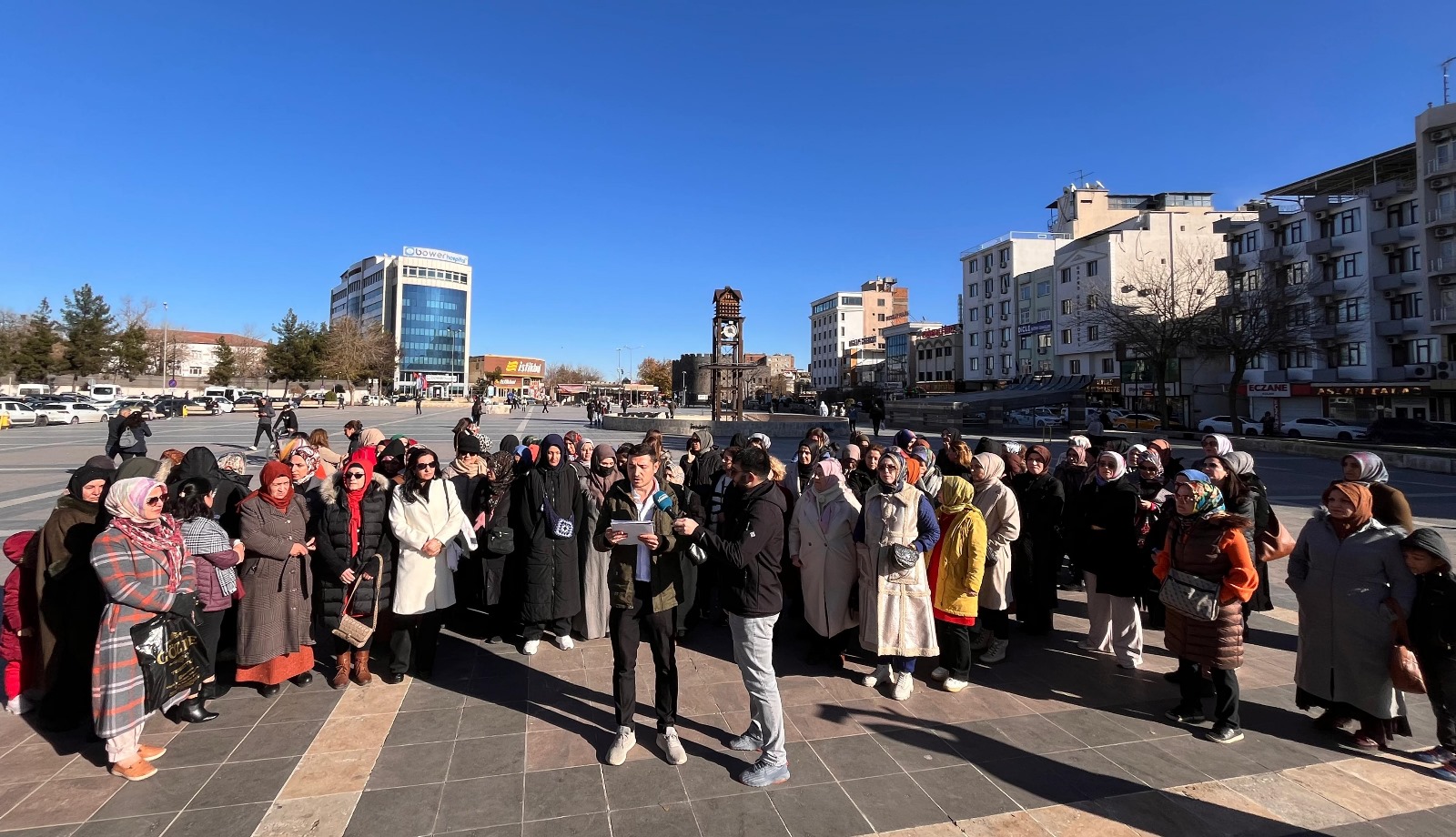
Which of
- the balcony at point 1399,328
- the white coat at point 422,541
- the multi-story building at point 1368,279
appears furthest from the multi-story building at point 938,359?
the white coat at point 422,541

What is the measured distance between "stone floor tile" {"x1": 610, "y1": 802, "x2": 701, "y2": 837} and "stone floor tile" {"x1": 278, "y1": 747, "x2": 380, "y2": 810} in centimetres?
145

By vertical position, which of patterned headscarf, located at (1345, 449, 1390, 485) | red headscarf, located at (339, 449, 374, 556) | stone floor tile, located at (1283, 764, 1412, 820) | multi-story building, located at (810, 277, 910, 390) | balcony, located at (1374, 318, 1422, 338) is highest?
multi-story building, located at (810, 277, 910, 390)

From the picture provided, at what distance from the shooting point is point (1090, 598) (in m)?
5.46

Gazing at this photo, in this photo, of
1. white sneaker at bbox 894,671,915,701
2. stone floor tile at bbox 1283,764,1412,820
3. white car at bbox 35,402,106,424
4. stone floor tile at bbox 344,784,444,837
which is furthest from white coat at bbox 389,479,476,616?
white car at bbox 35,402,106,424

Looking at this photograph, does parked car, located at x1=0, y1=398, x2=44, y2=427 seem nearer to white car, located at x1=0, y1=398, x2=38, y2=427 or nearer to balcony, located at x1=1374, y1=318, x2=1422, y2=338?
white car, located at x1=0, y1=398, x2=38, y2=427

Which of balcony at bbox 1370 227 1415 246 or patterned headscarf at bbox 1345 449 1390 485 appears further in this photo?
balcony at bbox 1370 227 1415 246

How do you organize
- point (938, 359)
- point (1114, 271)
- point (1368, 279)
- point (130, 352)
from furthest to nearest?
1. point (938, 359)
2. point (130, 352)
3. point (1114, 271)
4. point (1368, 279)

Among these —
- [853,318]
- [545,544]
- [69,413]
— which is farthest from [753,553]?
[853,318]

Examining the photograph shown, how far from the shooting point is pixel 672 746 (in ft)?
12.2

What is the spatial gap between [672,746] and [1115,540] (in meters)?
3.65

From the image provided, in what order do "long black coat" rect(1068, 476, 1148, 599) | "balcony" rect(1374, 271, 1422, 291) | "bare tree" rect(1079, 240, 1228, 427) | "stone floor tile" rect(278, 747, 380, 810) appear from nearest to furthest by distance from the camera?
1. "stone floor tile" rect(278, 747, 380, 810)
2. "long black coat" rect(1068, 476, 1148, 599)
3. "bare tree" rect(1079, 240, 1228, 427)
4. "balcony" rect(1374, 271, 1422, 291)

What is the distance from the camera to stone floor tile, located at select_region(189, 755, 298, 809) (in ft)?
11.0

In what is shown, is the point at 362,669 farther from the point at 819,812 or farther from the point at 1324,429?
the point at 1324,429

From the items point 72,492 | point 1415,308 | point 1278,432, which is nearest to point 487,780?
point 72,492
